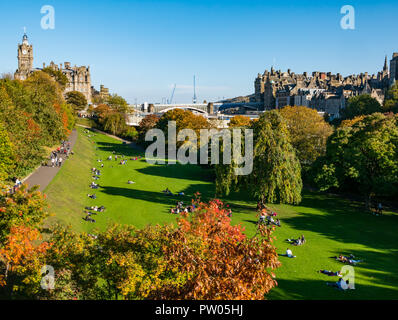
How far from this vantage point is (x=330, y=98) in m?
143

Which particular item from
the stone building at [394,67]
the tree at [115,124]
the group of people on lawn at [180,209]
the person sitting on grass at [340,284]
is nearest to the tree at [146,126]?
the tree at [115,124]

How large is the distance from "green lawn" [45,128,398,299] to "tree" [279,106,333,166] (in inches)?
239

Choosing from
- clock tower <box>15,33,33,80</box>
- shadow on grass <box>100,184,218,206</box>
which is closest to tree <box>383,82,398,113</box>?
shadow on grass <box>100,184,218,206</box>

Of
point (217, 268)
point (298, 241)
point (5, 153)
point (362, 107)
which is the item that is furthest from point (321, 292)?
point (362, 107)

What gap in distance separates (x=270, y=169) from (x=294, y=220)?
526 centimetres

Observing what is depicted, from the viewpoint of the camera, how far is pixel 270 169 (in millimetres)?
37188

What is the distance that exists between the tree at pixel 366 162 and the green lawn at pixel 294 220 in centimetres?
272

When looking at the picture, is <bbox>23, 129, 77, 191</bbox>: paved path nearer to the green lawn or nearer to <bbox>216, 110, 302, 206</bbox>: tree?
the green lawn

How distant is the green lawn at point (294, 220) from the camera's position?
23.5 meters

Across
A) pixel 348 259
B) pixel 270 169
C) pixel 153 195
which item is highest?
pixel 270 169

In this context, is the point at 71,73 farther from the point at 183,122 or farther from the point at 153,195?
the point at 153,195

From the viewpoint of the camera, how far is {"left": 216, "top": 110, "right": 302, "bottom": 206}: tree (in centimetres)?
3706

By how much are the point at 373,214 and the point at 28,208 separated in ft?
107

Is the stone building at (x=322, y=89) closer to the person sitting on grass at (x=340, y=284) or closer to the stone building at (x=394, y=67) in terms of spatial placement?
the stone building at (x=394, y=67)
